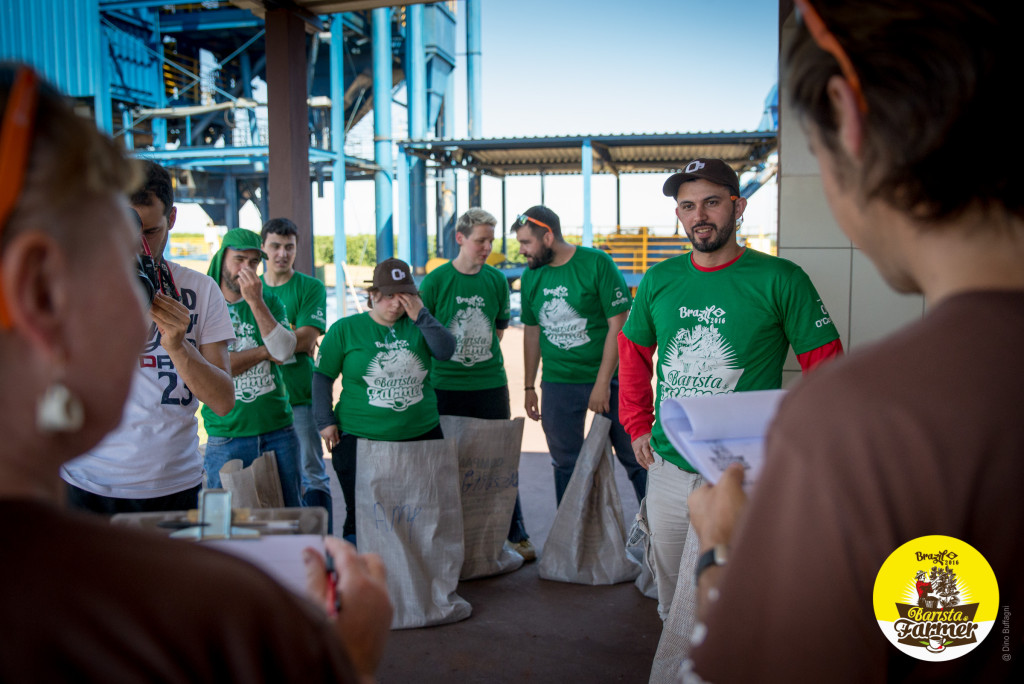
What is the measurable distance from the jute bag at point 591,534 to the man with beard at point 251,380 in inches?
55.5

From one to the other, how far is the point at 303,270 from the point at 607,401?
2.35 metres

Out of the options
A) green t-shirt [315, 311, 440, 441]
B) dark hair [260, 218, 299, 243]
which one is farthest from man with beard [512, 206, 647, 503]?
dark hair [260, 218, 299, 243]

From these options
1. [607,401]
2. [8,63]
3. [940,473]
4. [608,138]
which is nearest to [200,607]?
[8,63]

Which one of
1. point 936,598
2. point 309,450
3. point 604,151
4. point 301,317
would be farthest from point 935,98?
point 604,151

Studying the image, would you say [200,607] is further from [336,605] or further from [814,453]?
[814,453]

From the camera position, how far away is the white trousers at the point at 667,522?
2.84m

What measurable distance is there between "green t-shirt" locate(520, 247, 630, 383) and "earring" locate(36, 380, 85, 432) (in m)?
3.81

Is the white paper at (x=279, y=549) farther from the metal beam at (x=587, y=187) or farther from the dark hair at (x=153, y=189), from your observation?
the metal beam at (x=587, y=187)

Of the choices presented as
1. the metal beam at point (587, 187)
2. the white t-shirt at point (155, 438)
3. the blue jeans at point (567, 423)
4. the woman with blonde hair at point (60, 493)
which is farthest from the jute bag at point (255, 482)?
the metal beam at point (587, 187)

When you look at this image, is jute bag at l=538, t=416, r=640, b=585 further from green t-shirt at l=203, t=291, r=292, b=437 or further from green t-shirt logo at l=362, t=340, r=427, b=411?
green t-shirt at l=203, t=291, r=292, b=437

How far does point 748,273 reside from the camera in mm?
2787

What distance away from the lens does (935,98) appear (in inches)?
29.6

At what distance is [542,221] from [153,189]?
A: 267 centimetres

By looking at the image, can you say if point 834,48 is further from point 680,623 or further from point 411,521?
point 411,521
